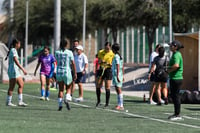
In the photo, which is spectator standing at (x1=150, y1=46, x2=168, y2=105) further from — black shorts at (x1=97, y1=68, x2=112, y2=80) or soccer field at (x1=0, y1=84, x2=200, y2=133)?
black shorts at (x1=97, y1=68, x2=112, y2=80)

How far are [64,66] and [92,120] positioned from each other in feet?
10.9

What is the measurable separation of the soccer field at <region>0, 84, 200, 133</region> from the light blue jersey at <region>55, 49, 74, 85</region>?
847 mm

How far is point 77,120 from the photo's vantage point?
1628 cm

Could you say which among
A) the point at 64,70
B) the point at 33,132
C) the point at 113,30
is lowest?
the point at 33,132

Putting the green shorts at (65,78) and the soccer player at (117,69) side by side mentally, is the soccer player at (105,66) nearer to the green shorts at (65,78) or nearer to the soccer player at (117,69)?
the soccer player at (117,69)

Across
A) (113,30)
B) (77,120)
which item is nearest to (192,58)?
(77,120)

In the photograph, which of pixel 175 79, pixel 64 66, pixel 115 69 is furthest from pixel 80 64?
pixel 175 79

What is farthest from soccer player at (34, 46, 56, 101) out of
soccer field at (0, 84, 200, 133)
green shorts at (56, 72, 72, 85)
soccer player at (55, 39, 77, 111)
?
green shorts at (56, 72, 72, 85)

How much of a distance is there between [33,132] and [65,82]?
5978mm

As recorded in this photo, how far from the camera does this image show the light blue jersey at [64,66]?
1928 cm

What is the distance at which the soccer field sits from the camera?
14.2m

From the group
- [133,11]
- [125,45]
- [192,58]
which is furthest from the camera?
[125,45]

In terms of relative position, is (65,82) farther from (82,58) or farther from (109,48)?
(82,58)

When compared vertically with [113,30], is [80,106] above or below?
below
